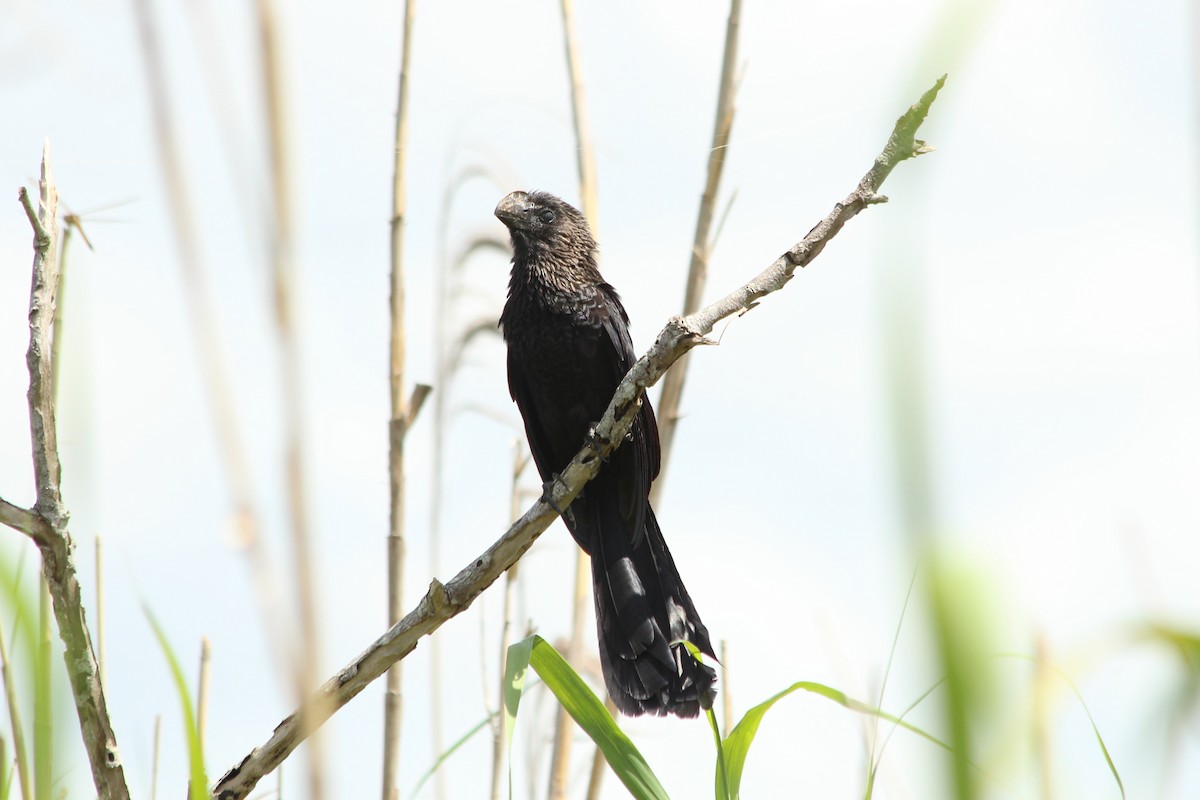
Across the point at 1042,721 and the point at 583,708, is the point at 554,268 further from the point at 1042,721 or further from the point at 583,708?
the point at 1042,721

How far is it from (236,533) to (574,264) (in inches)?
138

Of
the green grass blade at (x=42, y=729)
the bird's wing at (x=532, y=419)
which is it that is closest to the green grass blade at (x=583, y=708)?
the green grass blade at (x=42, y=729)

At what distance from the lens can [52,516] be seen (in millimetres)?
1664

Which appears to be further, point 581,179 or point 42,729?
point 581,179

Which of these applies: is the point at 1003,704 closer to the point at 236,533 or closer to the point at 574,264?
the point at 236,533

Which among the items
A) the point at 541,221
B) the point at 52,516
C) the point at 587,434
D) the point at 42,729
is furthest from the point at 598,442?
the point at 541,221

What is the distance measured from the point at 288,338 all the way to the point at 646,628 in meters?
2.61

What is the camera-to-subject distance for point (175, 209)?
25.3 inches

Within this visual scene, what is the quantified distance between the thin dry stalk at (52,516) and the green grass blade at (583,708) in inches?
26.1

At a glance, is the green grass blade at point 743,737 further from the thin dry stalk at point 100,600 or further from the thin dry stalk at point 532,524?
the thin dry stalk at point 100,600

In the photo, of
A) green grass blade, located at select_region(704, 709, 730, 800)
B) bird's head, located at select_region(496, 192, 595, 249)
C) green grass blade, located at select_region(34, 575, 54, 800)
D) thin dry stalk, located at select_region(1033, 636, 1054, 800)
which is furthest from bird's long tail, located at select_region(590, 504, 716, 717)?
thin dry stalk, located at select_region(1033, 636, 1054, 800)

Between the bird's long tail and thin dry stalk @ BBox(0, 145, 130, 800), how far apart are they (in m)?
1.47

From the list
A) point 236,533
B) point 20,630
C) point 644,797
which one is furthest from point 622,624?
point 236,533

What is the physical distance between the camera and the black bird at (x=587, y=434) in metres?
3.01
